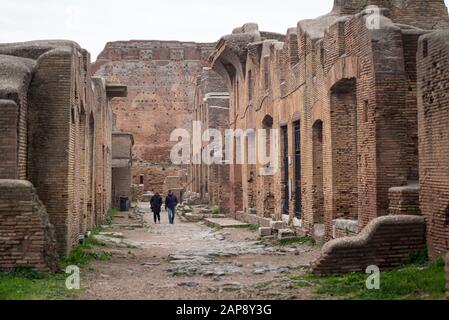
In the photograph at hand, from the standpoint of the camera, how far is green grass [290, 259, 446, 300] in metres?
7.93

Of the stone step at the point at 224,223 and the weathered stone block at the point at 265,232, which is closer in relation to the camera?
the weathered stone block at the point at 265,232

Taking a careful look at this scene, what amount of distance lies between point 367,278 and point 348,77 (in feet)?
18.9

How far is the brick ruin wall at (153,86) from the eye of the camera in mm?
53562

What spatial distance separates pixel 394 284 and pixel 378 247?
5.76ft

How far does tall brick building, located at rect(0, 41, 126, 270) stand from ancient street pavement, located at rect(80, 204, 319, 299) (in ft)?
3.31

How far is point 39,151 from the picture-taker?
1224 cm

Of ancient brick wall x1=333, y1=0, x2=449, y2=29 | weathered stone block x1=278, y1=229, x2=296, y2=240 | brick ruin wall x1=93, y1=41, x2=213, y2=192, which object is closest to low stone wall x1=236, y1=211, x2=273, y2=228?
weathered stone block x1=278, y1=229, x2=296, y2=240

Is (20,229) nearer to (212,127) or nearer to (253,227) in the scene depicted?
(253,227)

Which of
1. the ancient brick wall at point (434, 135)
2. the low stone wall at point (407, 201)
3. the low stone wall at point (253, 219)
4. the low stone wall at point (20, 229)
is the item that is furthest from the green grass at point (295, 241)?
the low stone wall at point (20, 229)

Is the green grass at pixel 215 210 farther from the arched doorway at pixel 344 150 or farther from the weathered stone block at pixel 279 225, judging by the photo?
the arched doorway at pixel 344 150

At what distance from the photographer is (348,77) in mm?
13617

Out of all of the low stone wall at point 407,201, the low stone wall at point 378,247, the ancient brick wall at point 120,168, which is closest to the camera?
the low stone wall at point 378,247

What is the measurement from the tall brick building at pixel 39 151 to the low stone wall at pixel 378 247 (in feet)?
14.6

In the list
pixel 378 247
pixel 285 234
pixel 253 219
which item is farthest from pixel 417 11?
pixel 253 219
